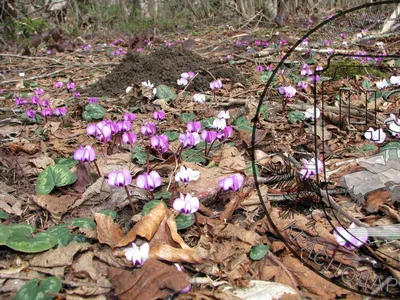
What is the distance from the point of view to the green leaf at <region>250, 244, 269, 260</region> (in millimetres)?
1207

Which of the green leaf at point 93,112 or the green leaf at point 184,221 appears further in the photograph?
the green leaf at point 93,112

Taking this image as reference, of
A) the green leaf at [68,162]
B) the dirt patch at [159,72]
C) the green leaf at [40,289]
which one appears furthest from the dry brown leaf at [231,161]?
the dirt patch at [159,72]

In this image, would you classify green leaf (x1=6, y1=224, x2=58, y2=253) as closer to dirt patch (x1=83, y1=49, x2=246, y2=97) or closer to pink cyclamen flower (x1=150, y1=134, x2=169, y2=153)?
pink cyclamen flower (x1=150, y1=134, x2=169, y2=153)

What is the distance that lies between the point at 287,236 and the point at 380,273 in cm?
30

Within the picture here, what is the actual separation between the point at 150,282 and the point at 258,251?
14.5 inches

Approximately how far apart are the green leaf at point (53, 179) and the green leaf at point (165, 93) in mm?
1452

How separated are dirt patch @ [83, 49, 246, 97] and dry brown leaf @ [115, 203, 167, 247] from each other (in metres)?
2.15

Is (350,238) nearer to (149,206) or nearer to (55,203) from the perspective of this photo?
(149,206)

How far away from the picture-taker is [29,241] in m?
1.28

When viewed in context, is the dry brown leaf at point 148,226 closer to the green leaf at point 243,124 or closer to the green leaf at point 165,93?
the green leaf at point 243,124

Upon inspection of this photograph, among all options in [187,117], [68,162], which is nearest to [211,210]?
[68,162]

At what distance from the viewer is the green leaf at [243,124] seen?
7.45 ft

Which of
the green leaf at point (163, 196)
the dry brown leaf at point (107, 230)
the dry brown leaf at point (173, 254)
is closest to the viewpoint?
the dry brown leaf at point (173, 254)

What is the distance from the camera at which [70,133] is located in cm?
249
